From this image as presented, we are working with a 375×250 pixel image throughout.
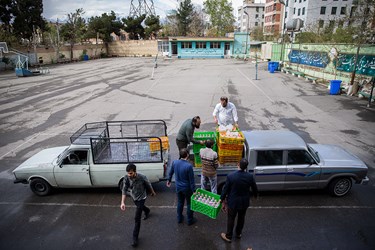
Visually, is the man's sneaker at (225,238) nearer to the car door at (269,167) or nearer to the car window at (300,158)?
the car door at (269,167)

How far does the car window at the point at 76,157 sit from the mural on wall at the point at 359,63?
1880 cm

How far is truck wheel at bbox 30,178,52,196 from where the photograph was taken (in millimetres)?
7156

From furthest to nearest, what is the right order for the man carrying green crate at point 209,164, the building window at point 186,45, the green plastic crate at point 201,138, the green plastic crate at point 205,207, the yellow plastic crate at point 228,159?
1. the building window at point 186,45
2. the green plastic crate at point 201,138
3. the yellow plastic crate at point 228,159
4. the man carrying green crate at point 209,164
5. the green plastic crate at point 205,207

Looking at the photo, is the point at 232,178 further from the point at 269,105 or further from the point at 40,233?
the point at 269,105

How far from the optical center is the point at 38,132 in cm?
1253

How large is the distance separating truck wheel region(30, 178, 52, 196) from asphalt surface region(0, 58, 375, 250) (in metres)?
0.17

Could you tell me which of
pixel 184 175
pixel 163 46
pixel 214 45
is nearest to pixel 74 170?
pixel 184 175

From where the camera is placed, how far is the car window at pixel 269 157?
6.46 metres

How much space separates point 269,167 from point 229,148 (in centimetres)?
111

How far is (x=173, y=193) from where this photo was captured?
723cm

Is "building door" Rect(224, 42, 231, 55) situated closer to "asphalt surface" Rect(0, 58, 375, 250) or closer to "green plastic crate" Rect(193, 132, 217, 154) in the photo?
"asphalt surface" Rect(0, 58, 375, 250)

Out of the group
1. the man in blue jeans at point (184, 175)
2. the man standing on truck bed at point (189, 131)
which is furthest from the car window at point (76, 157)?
the man in blue jeans at point (184, 175)

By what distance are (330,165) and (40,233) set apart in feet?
23.4

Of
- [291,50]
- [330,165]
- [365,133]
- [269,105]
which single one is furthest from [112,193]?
[291,50]
